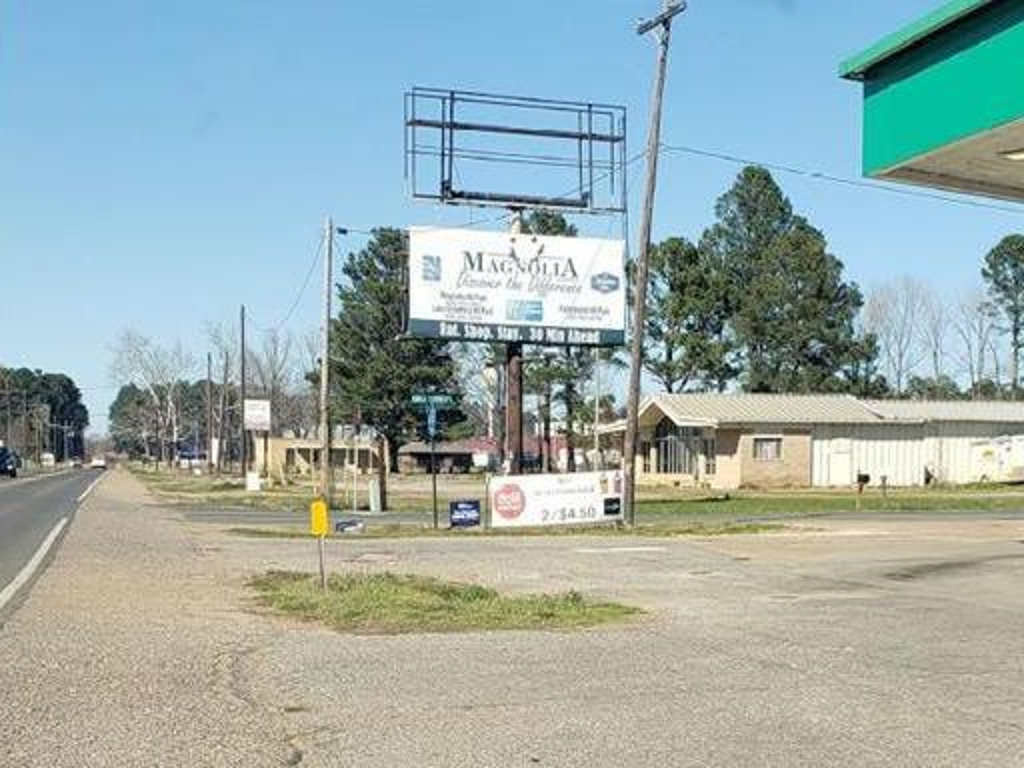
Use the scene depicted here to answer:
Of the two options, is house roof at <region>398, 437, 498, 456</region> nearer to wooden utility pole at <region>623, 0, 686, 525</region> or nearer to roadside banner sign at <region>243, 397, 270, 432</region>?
roadside banner sign at <region>243, 397, 270, 432</region>

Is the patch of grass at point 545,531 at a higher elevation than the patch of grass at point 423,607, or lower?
lower

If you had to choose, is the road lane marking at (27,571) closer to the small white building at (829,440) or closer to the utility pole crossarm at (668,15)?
the utility pole crossarm at (668,15)

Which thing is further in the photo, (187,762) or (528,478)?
(528,478)

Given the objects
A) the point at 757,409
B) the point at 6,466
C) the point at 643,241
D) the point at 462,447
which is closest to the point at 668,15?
the point at 643,241

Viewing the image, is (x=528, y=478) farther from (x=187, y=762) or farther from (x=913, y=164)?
(x=187, y=762)

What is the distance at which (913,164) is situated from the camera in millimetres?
14047

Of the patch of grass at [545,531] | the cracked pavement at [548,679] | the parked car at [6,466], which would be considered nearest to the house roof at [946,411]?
the patch of grass at [545,531]

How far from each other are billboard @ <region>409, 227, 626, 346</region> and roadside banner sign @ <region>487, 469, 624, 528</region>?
24.2 feet

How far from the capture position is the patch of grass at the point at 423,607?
12914 millimetres

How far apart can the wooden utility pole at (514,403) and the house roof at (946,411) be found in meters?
27.7

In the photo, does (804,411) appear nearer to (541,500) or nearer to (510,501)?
(541,500)

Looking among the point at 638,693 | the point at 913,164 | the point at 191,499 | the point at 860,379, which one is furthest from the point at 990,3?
the point at 860,379

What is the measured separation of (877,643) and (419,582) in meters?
6.67

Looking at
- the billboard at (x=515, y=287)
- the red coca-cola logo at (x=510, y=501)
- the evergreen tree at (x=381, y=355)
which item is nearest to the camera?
the red coca-cola logo at (x=510, y=501)
